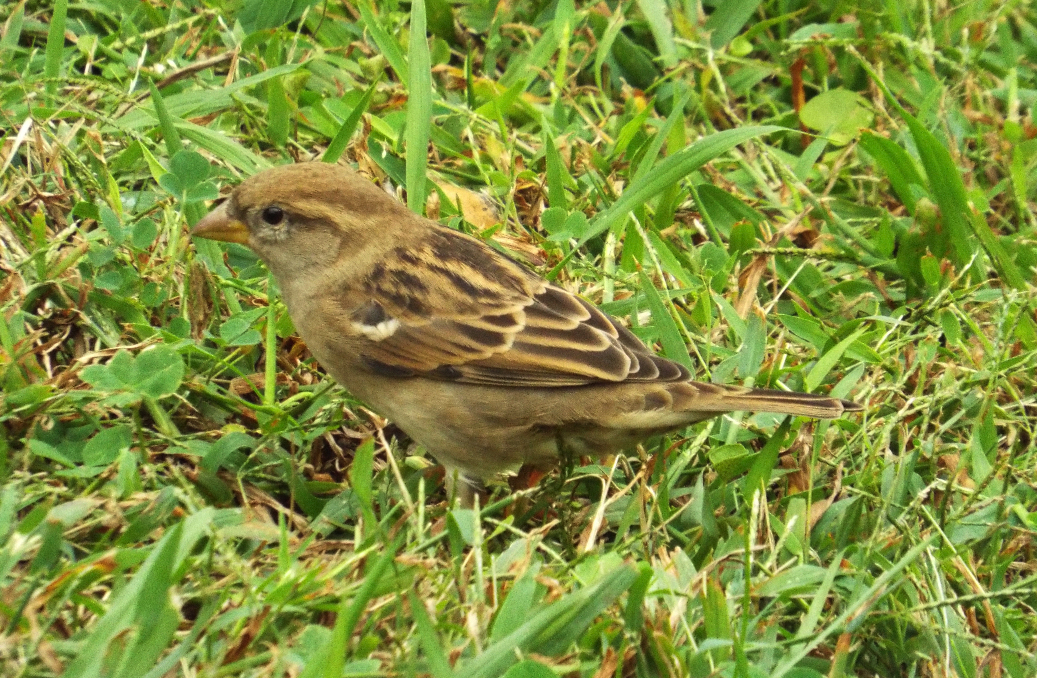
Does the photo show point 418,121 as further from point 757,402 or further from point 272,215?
point 757,402

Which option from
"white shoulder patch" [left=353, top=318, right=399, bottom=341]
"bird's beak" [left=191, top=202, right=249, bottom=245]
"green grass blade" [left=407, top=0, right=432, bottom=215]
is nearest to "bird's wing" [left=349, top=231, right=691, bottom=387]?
"white shoulder patch" [left=353, top=318, right=399, bottom=341]

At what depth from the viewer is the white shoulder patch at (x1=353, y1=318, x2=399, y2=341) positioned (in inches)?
159

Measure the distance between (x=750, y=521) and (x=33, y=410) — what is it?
2162mm

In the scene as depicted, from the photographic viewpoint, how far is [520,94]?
18.4 ft

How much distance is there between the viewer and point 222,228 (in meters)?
4.24

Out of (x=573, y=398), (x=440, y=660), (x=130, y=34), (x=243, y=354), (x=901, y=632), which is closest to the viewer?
(x=440, y=660)

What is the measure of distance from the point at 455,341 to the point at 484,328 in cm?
10

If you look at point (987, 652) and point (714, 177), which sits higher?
point (714, 177)

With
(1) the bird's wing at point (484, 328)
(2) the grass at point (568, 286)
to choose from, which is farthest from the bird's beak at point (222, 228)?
(1) the bird's wing at point (484, 328)

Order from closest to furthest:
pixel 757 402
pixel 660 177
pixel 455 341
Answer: pixel 757 402 < pixel 455 341 < pixel 660 177

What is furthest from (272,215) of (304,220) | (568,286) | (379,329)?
(568,286)

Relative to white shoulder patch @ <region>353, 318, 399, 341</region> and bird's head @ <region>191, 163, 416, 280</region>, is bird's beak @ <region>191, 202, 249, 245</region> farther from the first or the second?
white shoulder patch @ <region>353, 318, 399, 341</region>

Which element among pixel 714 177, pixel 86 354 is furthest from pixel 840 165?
pixel 86 354

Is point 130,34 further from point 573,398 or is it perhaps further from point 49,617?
point 49,617
